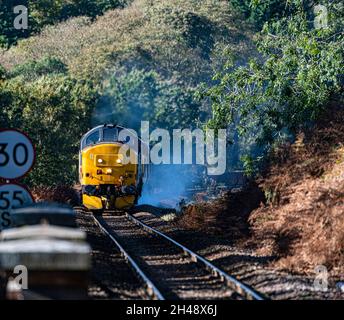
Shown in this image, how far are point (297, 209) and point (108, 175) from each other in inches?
513

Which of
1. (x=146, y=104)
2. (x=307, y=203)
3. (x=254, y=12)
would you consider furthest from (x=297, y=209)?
(x=254, y=12)

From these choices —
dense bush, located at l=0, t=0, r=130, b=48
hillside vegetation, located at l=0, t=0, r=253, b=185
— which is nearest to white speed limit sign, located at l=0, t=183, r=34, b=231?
hillside vegetation, located at l=0, t=0, r=253, b=185

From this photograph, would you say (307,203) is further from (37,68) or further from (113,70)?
(113,70)

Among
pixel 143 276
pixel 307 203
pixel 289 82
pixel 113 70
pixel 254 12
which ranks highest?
pixel 254 12

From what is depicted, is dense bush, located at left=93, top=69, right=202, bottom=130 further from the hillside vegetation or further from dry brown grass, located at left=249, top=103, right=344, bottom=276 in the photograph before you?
dry brown grass, located at left=249, top=103, right=344, bottom=276

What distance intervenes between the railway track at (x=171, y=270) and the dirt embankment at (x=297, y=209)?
1.62 metres

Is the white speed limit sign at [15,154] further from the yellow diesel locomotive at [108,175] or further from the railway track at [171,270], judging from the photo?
the yellow diesel locomotive at [108,175]

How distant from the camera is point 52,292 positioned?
8.90 meters

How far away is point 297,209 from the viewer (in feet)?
61.8

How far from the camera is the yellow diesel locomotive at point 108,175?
30984mm

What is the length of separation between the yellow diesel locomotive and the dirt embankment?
3.15 meters

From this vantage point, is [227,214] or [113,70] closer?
[227,214]

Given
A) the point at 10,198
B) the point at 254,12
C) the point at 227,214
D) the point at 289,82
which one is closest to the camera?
the point at 10,198
